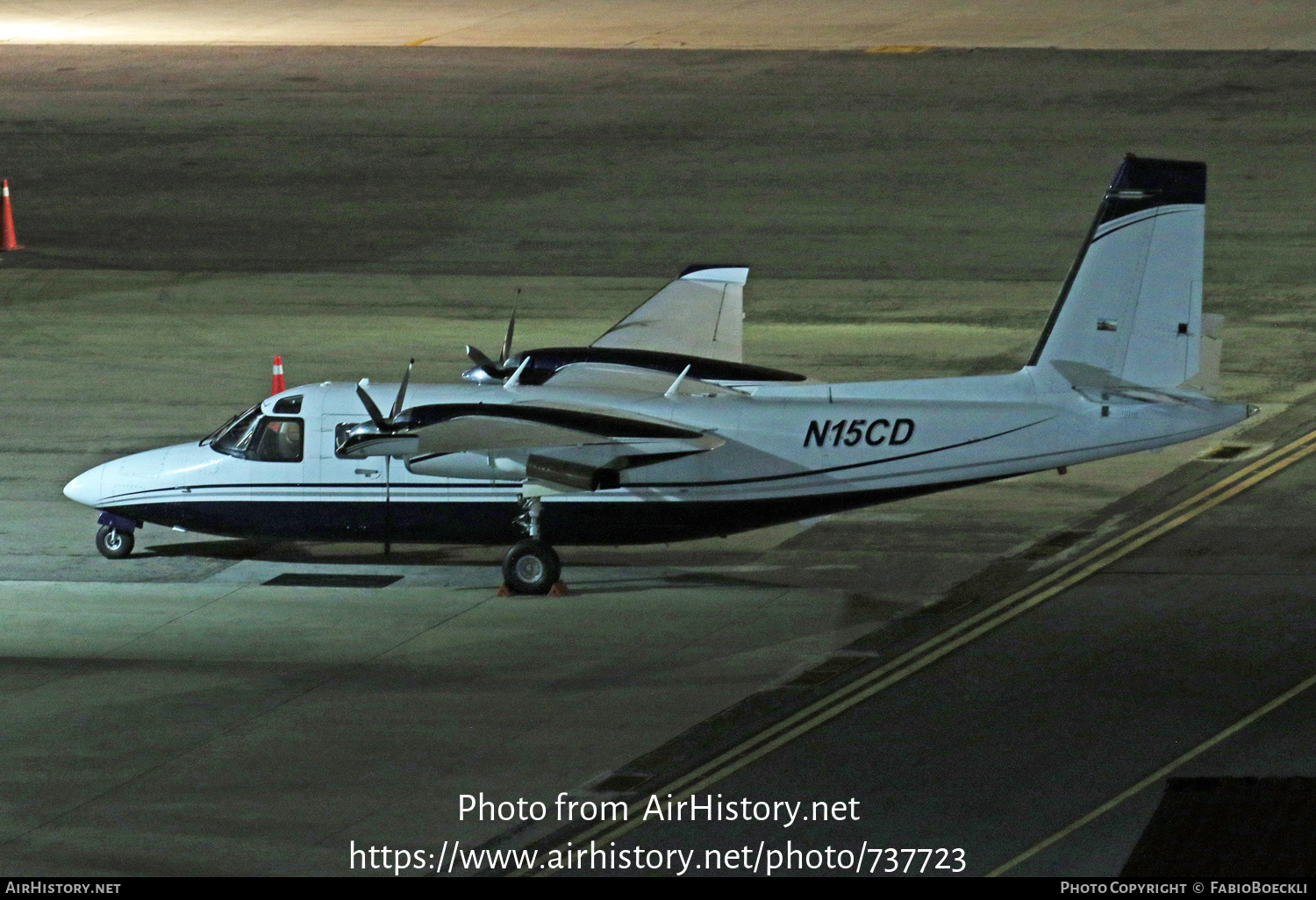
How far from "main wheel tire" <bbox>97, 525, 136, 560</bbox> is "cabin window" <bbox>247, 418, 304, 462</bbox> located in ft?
7.73

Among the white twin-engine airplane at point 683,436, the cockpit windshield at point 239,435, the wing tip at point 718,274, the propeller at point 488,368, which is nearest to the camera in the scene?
the white twin-engine airplane at point 683,436

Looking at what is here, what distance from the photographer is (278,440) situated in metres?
25.3

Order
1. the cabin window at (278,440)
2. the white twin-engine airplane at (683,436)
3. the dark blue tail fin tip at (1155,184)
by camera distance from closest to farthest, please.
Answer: the dark blue tail fin tip at (1155,184) → the white twin-engine airplane at (683,436) → the cabin window at (278,440)

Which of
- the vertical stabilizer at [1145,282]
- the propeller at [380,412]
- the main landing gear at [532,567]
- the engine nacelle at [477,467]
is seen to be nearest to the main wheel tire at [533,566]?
the main landing gear at [532,567]

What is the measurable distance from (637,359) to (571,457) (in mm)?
3093

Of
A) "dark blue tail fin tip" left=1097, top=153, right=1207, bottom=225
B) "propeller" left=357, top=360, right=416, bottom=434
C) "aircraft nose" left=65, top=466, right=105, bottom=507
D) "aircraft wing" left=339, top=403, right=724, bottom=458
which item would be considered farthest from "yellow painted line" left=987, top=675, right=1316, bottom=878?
"aircraft nose" left=65, top=466, right=105, bottom=507

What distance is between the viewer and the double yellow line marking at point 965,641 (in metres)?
17.9

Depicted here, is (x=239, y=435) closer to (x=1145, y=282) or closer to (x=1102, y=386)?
(x=1102, y=386)

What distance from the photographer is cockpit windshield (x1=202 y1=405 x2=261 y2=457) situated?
25500mm

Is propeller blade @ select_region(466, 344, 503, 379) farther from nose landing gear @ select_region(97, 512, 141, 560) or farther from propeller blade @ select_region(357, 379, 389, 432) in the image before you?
nose landing gear @ select_region(97, 512, 141, 560)

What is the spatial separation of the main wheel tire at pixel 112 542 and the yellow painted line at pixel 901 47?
39.0 m

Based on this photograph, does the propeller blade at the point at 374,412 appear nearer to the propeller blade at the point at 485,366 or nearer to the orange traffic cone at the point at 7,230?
the propeller blade at the point at 485,366

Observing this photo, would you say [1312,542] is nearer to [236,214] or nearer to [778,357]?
[778,357]

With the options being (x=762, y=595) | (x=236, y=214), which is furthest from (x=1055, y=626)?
(x=236, y=214)
